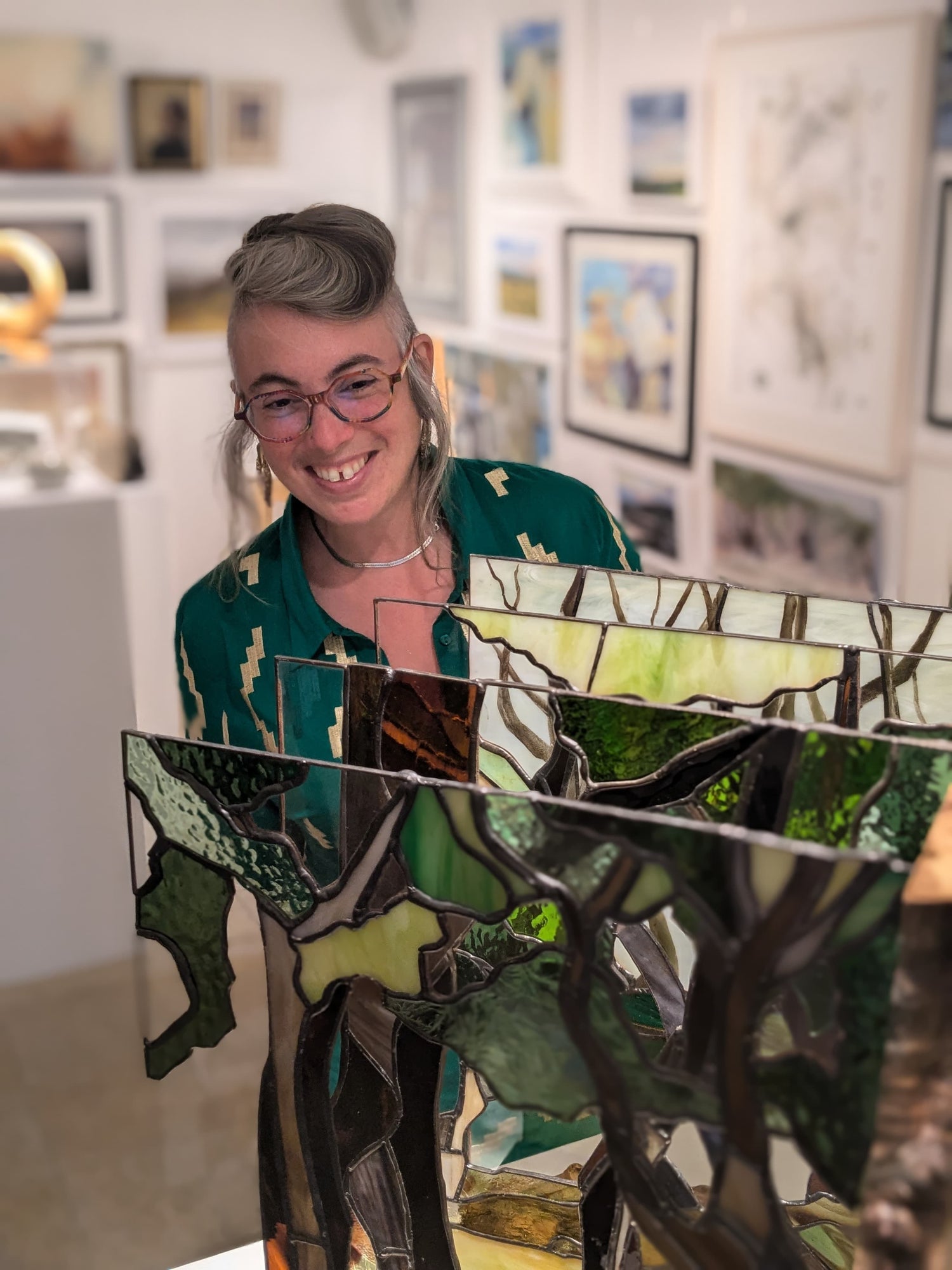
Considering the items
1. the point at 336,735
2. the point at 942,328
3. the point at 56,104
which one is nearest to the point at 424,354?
the point at 336,735

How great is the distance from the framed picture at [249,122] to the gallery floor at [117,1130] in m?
1.91

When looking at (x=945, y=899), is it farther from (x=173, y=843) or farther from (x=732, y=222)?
(x=732, y=222)

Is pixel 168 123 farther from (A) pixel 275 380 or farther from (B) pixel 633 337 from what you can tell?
(A) pixel 275 380

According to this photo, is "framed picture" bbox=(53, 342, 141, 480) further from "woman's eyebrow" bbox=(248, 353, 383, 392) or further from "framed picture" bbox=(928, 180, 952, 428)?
"woman's eyebrow" bbox=(248, 353, 383, 392)

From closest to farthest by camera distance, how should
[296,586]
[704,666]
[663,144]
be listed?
[704,666] → [296,586] → [663,144]

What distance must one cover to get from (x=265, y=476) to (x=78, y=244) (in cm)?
212

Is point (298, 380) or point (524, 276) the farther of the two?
point (524, 276)

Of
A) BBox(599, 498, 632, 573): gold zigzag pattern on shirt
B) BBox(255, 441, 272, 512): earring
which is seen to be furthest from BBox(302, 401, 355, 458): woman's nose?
BBox(599, 498, 632, 573): gold zigzag pattern on shirt

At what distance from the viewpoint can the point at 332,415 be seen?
966 millimetres

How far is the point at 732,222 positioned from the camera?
240 centimetres

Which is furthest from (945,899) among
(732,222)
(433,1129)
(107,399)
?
(107,399)

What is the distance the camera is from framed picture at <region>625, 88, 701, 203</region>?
2457 mm

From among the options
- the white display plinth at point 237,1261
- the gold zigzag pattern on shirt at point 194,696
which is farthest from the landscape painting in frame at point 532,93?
the white display plinth at point 237,1261

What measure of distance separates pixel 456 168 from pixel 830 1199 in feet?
9.34
